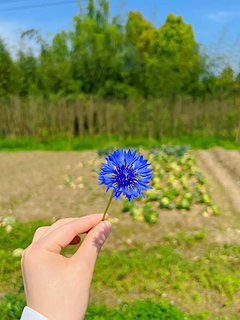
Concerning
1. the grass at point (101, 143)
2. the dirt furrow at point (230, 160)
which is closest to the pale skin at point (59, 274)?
the dirt furrow at point (230, 160)

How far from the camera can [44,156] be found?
862cm

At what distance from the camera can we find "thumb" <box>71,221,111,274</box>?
4.18ft

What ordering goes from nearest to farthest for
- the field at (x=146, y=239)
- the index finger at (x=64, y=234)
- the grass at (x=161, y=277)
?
the index finger at (x=64, y=234) < the grass at (x=161, y=277) < the field at (x=146, y=239)

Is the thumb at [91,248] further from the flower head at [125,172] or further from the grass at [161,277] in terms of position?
Answer: the grass at [161,277]

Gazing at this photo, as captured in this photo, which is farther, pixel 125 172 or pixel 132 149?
pixel 132 149

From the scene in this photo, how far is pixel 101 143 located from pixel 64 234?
30.3 feet

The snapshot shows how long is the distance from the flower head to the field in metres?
2.28

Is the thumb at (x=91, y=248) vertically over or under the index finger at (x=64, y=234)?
under

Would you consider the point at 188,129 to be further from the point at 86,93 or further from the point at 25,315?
the point at 25,315

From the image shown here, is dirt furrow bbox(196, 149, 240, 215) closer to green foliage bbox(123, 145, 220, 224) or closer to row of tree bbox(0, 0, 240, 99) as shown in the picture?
green foliage bbox(123, 145, 220, 224)

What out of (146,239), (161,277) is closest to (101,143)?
(146,239)

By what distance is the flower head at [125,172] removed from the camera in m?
1.27

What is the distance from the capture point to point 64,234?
1.30 meters

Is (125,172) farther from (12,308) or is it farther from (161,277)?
(161,277)
